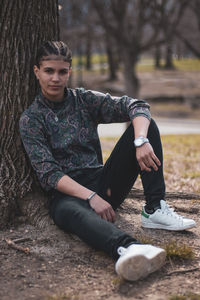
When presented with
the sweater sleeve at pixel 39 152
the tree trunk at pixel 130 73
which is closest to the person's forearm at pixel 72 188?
the sweater sleeve at pixel 39 152

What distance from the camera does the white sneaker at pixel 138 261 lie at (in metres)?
2.62

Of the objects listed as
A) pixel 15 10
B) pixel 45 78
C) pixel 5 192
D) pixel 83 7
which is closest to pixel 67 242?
pixel 5 192

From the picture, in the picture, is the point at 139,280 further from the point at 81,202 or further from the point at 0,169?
the point at 0,169

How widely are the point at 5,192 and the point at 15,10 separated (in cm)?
144

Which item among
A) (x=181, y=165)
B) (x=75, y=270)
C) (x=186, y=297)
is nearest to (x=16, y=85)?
(x=75, y=270)

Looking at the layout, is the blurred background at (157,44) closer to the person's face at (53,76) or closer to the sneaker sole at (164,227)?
the sneaker sole at (164,227)

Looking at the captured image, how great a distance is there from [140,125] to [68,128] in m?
0.56

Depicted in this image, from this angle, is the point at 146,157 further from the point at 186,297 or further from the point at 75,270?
the point at 186,297

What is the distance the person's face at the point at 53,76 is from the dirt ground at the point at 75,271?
1.03 meters

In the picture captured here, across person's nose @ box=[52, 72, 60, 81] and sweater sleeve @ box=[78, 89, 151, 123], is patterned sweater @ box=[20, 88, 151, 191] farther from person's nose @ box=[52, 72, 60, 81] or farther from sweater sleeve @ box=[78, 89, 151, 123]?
person's nose @ box=[52, 72, 60, 81]

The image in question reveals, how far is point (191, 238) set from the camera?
3.40 m

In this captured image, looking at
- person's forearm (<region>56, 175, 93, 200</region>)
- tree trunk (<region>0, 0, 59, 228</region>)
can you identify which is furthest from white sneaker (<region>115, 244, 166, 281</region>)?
tree trunk (<region>0, 0, 59, 228</region>)

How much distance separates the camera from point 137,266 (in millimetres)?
2650

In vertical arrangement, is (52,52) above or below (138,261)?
above
